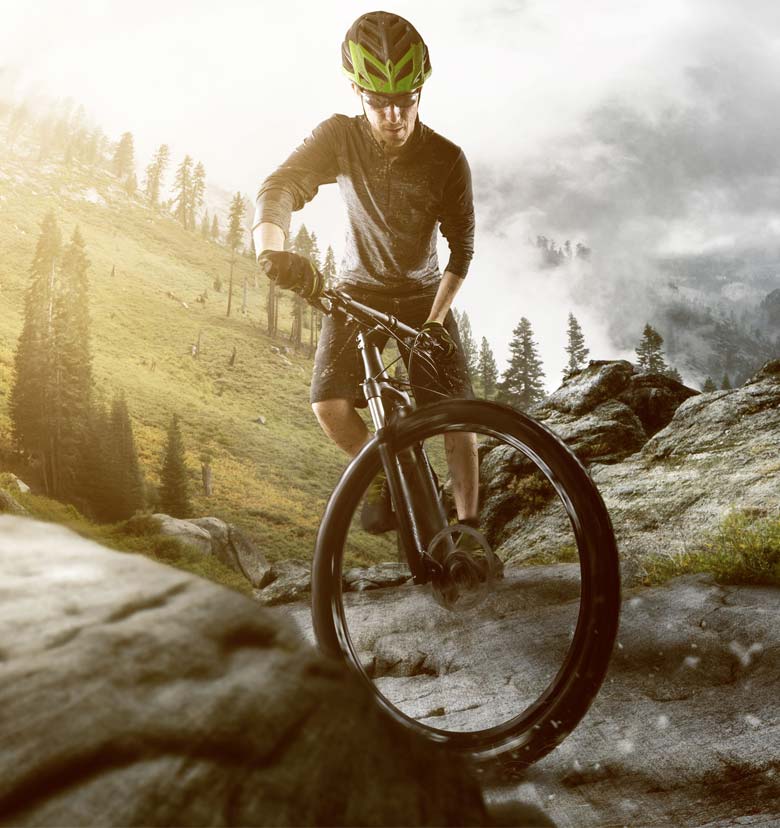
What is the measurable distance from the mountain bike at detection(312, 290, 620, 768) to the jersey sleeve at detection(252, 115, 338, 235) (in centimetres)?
62

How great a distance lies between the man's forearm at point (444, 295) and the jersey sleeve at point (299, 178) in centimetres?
70

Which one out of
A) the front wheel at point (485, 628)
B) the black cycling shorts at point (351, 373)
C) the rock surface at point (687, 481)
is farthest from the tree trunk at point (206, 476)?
the black cycling shorts at point (351, 373)

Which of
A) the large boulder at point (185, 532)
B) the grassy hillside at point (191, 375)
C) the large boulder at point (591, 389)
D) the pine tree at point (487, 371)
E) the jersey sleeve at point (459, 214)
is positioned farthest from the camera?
the pine tree at point (487, 371)

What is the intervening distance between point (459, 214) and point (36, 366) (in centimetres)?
543

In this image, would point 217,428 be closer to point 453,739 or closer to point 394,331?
point 394,331

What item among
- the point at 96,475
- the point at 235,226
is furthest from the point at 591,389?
the point at 235,226

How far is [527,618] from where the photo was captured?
8.07 feet

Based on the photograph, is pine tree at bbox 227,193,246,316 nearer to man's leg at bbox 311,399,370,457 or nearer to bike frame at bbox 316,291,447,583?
man's leg at bbox 311,399,370,457

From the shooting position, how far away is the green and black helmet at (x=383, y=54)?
2391mm

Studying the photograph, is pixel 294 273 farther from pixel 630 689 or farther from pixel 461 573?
pixel 630 689

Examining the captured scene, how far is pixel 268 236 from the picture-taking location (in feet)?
Result: 7.64

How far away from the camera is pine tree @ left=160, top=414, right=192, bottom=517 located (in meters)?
6.81

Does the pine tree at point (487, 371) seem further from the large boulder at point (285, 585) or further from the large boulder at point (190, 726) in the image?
the large boulder at point (190, 726)

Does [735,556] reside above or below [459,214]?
below
